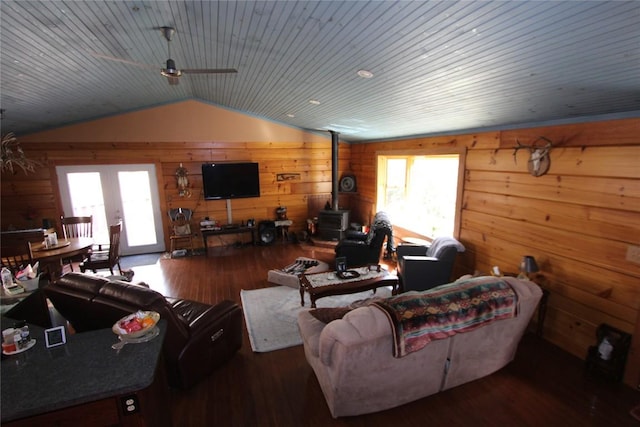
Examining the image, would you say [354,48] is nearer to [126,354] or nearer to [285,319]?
[126,354]

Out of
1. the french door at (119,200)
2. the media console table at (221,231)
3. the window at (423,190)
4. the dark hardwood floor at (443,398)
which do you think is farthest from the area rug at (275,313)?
the french door at (119,200)

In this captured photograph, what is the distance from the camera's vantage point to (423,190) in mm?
5660

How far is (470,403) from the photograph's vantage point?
2.50m

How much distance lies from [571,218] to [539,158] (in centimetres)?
70

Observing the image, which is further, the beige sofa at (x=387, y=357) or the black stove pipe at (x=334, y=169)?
the black stove pipe at (x=334, y=169)

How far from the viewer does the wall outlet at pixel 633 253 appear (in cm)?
258

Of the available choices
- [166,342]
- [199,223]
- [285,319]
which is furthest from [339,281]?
[199,223]

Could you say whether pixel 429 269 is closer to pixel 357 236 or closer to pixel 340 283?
pixel 340 283

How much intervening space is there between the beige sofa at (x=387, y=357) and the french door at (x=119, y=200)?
5.25 m

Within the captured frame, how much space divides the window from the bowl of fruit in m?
4.12

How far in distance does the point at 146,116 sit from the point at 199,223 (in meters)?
2.42

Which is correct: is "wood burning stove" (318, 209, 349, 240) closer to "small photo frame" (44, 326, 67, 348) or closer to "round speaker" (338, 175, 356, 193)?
"round speaker" (338, 175, 356, 193)

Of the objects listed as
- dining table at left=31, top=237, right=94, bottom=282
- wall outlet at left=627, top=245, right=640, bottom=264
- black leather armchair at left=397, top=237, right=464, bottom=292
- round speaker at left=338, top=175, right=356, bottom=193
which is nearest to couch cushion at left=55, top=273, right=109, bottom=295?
dining table at left=31, top=237, right=94, bottom=282

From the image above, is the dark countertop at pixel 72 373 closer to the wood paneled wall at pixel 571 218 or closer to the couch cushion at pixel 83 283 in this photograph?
the couch cushion at pixel 83 283
